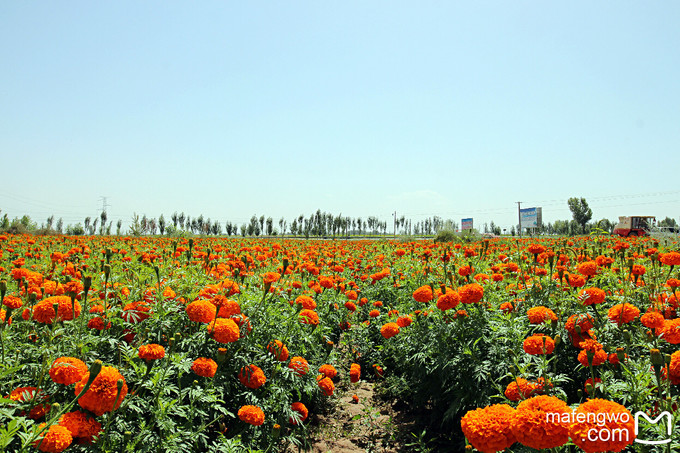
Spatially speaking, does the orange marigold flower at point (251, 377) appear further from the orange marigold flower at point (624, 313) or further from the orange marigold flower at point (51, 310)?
the orange marigold flower at point (624, 313)

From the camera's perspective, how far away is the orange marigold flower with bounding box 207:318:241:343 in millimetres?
2043

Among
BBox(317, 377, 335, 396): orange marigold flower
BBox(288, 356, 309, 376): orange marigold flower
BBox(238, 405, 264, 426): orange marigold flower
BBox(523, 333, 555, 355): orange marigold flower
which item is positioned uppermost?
BBox(523, 333, 555, 355): orange marigold flower

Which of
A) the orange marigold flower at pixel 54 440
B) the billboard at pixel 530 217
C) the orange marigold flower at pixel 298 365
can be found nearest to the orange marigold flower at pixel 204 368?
the orange marigold flower at pixel 54 440

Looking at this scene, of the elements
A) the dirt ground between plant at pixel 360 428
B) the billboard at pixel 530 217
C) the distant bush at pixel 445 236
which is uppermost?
the billboard at pixel 530 217

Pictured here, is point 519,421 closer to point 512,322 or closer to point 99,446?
point 512,322

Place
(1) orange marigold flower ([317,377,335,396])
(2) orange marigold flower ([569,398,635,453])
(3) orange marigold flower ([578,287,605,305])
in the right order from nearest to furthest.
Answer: (2) orange marigold flower ([569,398,635,453]), (3) orange marigold flower ([578,287,605,305]), (1) orange marigold flower ([317,377,335,396])

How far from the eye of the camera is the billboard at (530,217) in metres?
50.3

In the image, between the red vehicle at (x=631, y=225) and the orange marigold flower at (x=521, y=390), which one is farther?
the red vehicle at (x=631, y=225)

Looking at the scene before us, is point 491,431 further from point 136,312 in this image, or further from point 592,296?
point 136,312

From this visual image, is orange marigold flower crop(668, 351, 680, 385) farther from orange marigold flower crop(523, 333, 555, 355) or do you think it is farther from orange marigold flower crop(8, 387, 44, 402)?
orange marigold flower crop(8, 387, 44, 402)

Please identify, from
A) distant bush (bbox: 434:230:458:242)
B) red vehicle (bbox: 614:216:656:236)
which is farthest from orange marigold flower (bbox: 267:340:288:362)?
red vehicle (bbox: 614:216:656:236)

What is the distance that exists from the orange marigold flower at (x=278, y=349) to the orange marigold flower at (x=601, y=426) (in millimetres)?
1760

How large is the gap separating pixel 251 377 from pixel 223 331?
40cm

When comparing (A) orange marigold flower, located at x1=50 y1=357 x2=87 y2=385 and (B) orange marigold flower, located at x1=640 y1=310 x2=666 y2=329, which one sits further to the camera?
(B) orange marigold flower, located at x1=640 y1=310 x2=666 y2=329
